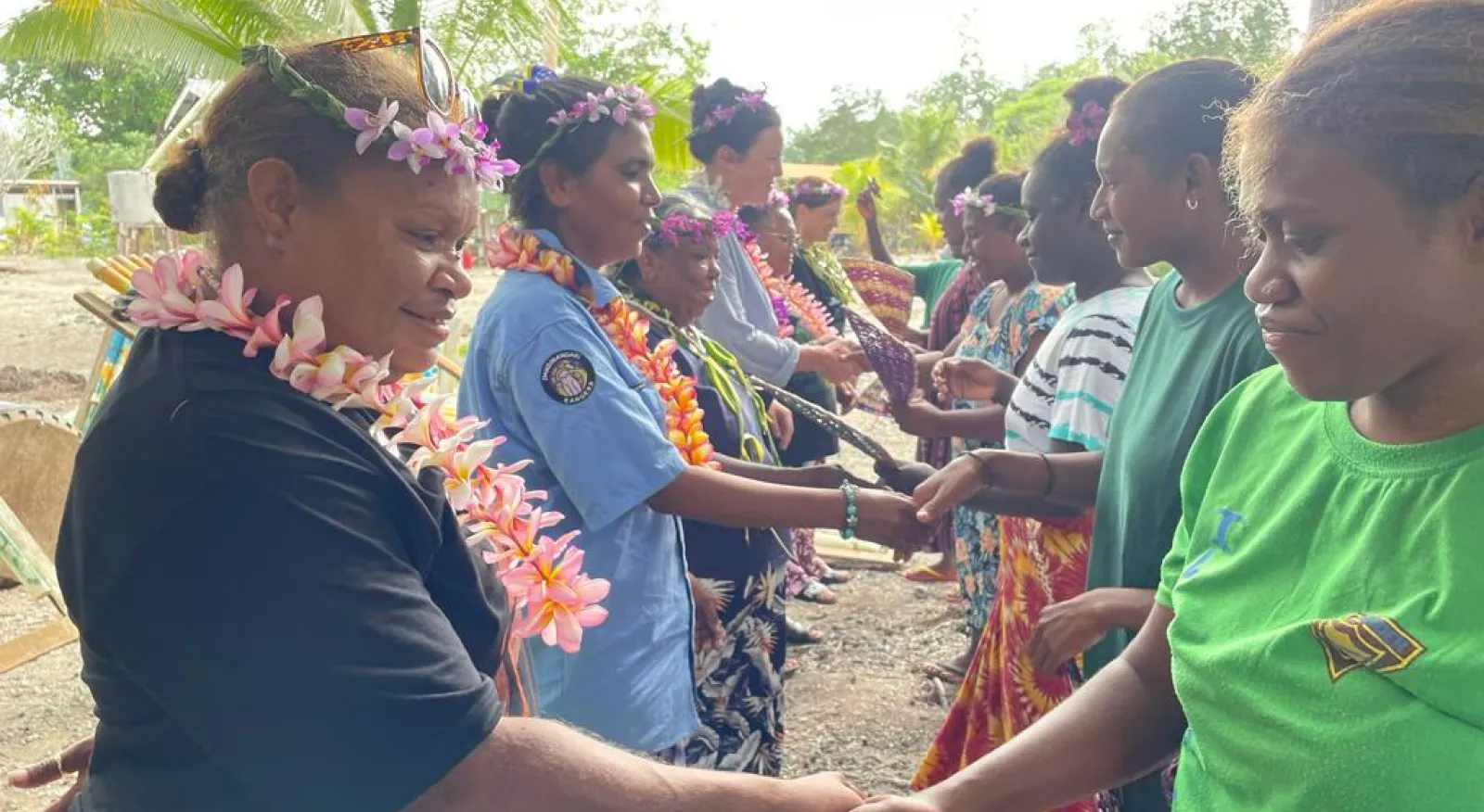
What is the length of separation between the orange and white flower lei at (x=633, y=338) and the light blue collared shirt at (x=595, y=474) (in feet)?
0.18

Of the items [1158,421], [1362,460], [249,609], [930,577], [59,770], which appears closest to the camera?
[249,609]

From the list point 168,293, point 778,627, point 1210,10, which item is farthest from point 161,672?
point 1210,10

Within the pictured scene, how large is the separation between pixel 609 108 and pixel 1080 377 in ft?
4.49

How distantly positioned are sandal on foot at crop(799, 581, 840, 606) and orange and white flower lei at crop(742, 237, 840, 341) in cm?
139

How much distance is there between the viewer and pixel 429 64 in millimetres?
1853

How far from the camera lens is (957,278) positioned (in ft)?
21.3

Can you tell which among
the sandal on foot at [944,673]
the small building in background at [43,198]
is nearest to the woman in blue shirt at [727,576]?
the sandal on foot at [944,673]

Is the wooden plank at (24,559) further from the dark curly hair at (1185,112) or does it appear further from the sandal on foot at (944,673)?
the dark curly hair at (1185,112)

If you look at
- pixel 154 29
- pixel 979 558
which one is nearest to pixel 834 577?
pixel 979 558

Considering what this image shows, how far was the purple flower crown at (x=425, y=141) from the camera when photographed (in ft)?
5.25

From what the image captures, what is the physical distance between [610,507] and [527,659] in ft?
1.78

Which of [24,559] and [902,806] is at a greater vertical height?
[902,806]

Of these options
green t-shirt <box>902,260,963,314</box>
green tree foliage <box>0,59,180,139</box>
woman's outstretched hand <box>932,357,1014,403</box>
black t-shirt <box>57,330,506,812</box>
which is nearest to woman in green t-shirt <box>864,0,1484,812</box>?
black t-shirt <box>57,330,506,812</box>

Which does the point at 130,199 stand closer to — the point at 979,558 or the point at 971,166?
the point at 971,166
